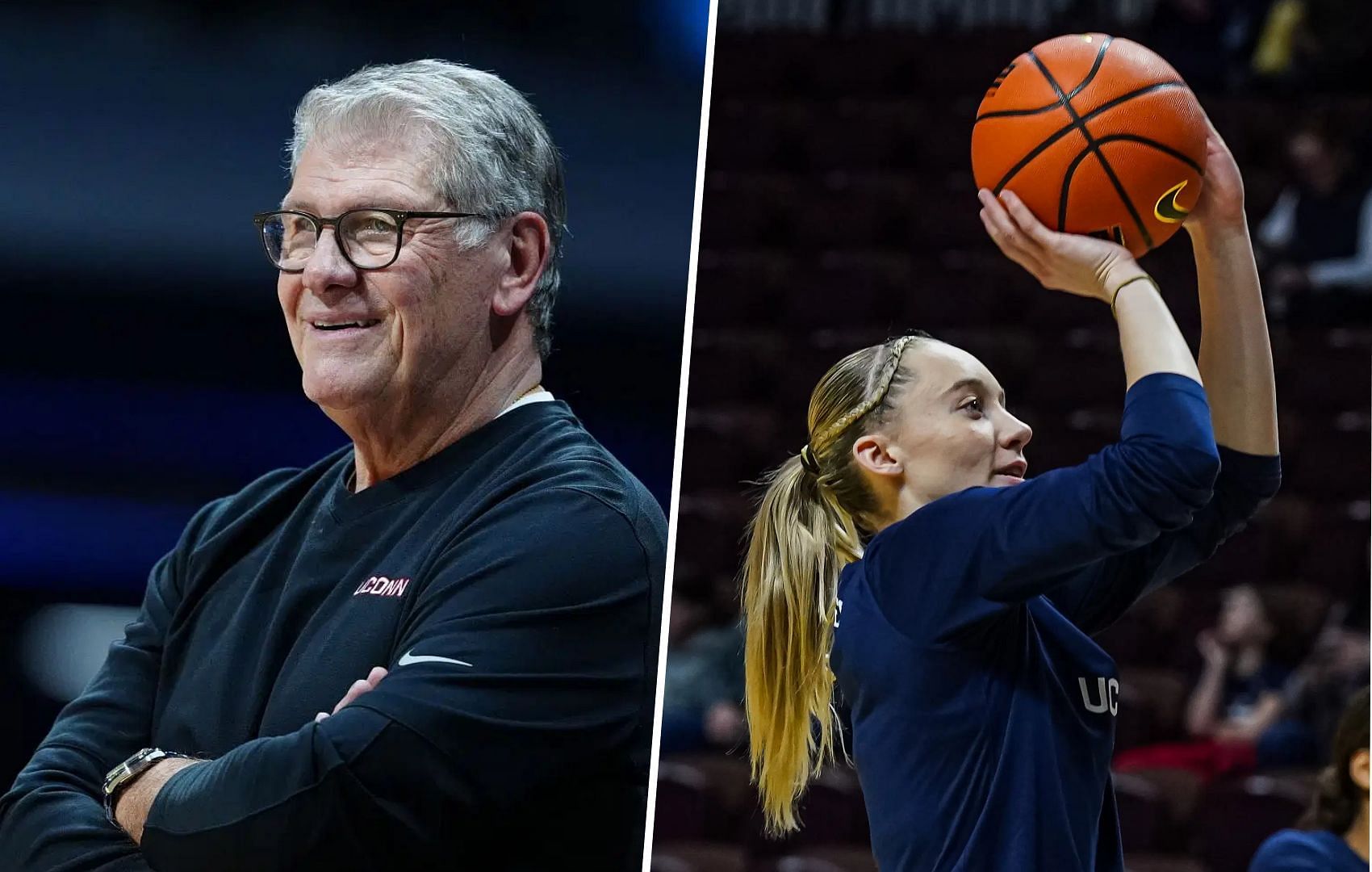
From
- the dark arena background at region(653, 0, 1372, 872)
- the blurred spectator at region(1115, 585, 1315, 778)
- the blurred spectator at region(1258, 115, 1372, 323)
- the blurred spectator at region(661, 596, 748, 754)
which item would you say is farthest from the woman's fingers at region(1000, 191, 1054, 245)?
the blurred spectator at region(1258, 115, 1372, 323)

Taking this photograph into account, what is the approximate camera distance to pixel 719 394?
17.7ft

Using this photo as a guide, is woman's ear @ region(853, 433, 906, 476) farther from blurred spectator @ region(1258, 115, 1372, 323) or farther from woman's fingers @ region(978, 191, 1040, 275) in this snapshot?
blurred spectator @ region(1258, 115, 1372, 323)

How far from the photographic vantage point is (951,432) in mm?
2059

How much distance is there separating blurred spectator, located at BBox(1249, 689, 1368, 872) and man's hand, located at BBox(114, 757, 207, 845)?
1682 mm

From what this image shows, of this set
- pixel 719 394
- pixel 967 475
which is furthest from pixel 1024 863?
pixel 719 394

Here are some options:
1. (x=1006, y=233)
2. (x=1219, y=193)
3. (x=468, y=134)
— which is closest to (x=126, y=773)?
(x=468, y=134)

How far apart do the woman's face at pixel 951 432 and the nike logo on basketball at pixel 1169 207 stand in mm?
276

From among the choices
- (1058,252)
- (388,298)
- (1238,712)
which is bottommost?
(1238,712)

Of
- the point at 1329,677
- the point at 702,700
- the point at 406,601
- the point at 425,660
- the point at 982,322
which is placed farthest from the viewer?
the point at 982,322

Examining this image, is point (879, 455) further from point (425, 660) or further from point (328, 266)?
point (328, 266)

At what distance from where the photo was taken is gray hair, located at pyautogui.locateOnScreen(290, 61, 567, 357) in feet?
7.43

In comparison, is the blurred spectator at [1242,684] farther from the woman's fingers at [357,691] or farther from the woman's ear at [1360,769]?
the woman's fingers at [357,691]

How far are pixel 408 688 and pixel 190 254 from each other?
3.13 ft

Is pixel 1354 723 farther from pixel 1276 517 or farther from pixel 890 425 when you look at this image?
pixel 1276 517
